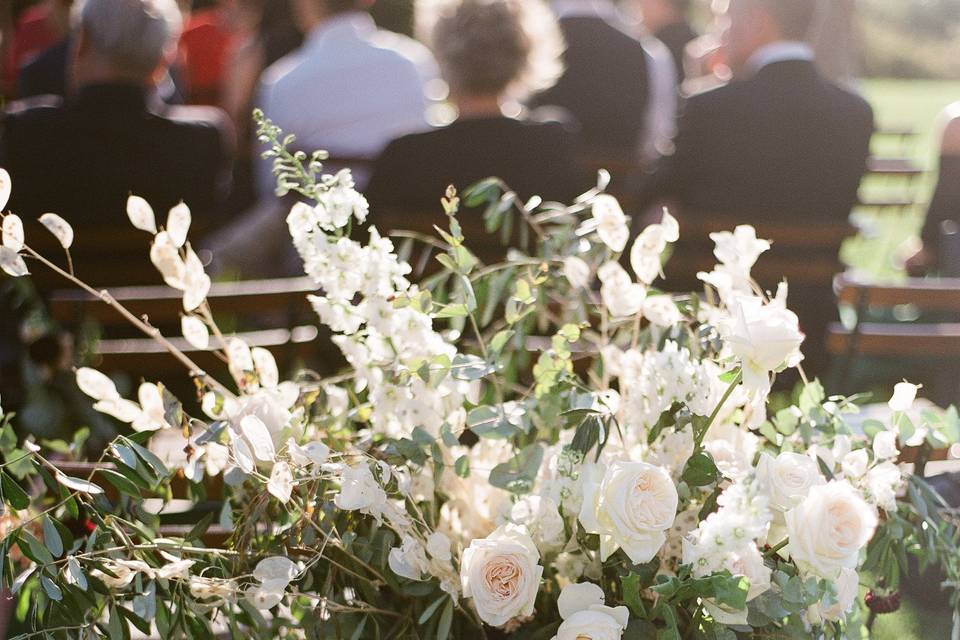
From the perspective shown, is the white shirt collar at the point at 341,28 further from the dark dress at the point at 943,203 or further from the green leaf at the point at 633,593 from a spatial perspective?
the green leaf at the point at 633,593

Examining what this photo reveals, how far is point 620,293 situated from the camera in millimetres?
1073

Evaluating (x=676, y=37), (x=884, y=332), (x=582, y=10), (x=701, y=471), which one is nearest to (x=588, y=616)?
(x=701, y=471)

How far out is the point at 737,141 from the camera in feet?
11.8

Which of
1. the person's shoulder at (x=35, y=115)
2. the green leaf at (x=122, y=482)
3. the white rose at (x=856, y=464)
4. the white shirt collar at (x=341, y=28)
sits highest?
the white rose at (x=856, y=464)

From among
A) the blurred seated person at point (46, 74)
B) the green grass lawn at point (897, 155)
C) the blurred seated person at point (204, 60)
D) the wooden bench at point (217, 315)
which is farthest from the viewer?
the green grass lawn at point (897, 155)

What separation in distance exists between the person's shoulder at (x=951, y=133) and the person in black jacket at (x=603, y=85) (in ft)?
4.36

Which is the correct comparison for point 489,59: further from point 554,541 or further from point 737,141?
point 554,541

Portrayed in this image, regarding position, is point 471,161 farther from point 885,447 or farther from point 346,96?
point 885,447

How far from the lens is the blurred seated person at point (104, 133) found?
3387 mm

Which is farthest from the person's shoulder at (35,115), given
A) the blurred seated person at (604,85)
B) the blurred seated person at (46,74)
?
the blurred seated person at (604,85)

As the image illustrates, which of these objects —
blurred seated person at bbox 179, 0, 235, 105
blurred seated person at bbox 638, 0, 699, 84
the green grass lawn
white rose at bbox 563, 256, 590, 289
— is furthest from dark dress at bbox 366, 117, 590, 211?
blurred seated person at bbox 638, 0, 699, 84

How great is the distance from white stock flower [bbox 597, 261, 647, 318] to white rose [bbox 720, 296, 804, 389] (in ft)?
0.68

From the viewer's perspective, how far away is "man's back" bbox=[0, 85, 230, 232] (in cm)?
338

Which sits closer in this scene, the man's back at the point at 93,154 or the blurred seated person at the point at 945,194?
the man's back at the point at 93,154
